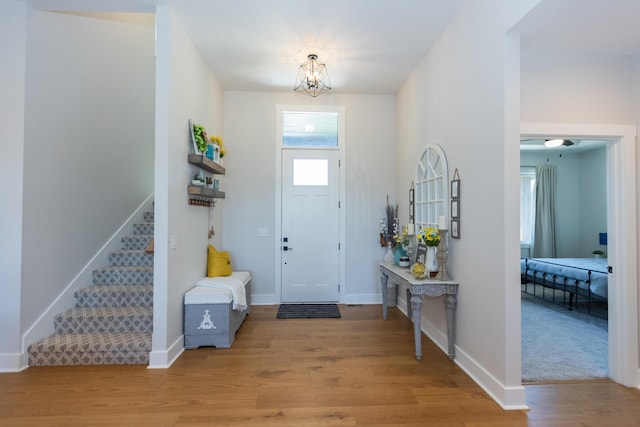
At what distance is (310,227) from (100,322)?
2.80m

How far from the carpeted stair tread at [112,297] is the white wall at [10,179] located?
62cm

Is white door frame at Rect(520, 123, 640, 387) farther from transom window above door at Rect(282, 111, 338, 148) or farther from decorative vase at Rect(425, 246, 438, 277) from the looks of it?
transom window above door at Rect(282, 111, 338, 148)

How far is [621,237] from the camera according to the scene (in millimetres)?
2523

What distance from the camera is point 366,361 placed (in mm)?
2873

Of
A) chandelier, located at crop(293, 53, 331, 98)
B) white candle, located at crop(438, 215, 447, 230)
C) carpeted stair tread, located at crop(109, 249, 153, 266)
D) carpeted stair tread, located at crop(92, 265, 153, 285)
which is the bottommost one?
carpeted stair tread, located at crop(92, 265, 153, 285)

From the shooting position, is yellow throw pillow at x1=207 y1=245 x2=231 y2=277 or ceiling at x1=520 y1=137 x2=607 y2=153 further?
ceiling at x1=520 y1=137 x2=607 y2=153

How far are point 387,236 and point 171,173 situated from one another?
10.1 ft

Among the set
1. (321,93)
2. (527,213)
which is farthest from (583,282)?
(321,93)

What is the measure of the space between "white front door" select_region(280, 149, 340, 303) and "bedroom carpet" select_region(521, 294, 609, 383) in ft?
8.40

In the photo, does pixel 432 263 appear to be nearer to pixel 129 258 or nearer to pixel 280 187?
pixel 280 187

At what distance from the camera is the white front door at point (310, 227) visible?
4.80 metres

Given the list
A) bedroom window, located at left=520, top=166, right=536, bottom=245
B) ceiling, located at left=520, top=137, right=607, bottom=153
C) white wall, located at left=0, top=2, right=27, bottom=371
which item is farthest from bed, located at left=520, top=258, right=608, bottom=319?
white wall, located at left=0, top=2, right=27, bottom=371

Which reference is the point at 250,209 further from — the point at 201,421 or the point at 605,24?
the point at 605,24

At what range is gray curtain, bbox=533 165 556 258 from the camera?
276 inches
